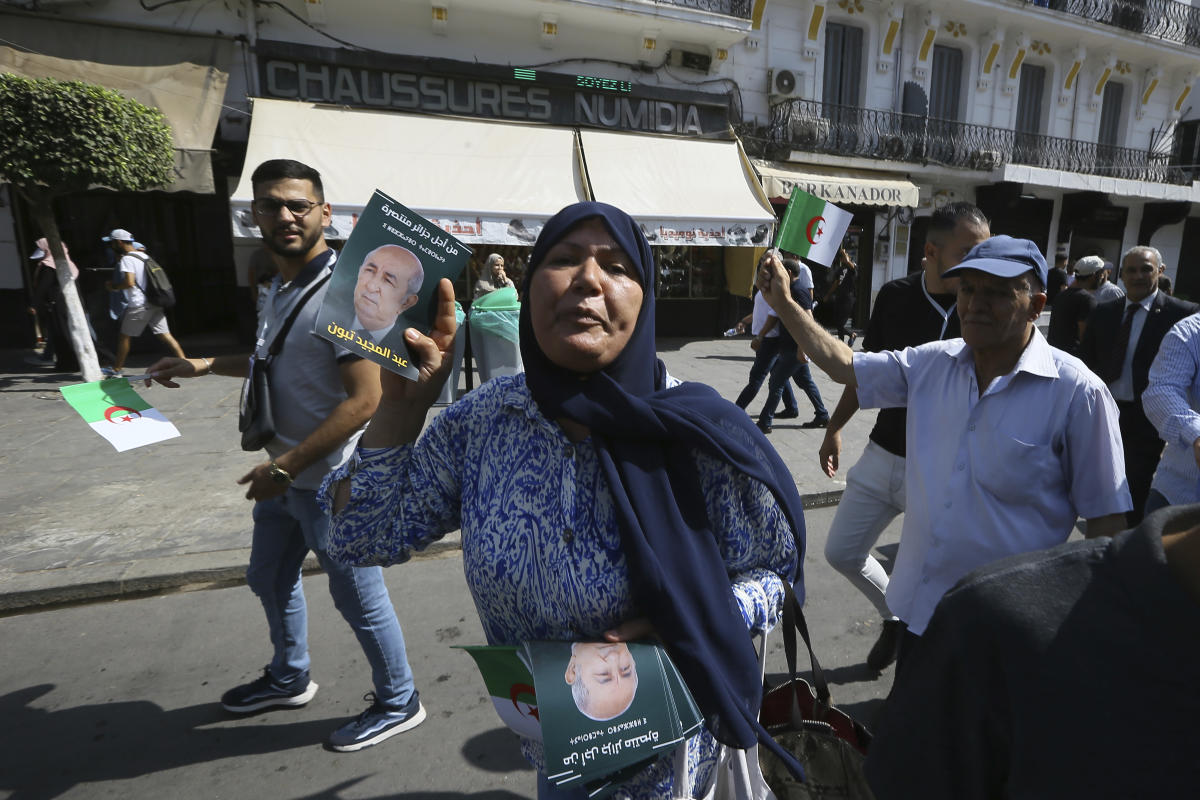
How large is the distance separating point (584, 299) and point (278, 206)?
1467mm

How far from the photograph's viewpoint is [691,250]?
46.2 feet

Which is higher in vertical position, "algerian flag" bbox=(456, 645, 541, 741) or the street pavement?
"algerian flag" bbox=(456, 645, 541, 741)

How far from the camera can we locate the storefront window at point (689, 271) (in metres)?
14.0

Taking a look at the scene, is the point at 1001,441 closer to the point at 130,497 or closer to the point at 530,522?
the point at 530,522

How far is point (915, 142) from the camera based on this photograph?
1491cm

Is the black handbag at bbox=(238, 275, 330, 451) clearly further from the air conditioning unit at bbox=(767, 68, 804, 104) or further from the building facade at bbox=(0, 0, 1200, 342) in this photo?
the air conditioning unit at bbox=(767, 68, 804, 104)

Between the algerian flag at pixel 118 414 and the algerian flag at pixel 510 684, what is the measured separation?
158 centimetres

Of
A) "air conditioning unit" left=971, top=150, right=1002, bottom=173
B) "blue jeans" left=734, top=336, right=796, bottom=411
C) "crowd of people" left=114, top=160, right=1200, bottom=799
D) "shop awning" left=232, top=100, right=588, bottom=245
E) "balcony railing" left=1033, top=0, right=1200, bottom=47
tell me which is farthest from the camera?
"balcony railing" left=1033, top=0, right=1200, bottom=47

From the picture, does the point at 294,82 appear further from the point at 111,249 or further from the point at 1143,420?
the point at 1143,420

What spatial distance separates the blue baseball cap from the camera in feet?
6.70

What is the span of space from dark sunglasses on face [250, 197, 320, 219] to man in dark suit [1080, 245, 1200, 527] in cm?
444

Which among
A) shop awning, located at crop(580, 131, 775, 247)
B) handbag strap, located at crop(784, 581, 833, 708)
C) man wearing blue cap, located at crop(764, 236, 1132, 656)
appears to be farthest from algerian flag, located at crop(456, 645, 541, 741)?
shop awning, located at crop(580, 131, 775, 247)

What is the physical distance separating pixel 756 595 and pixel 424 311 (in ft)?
3.14

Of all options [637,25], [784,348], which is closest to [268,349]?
[784,348]
